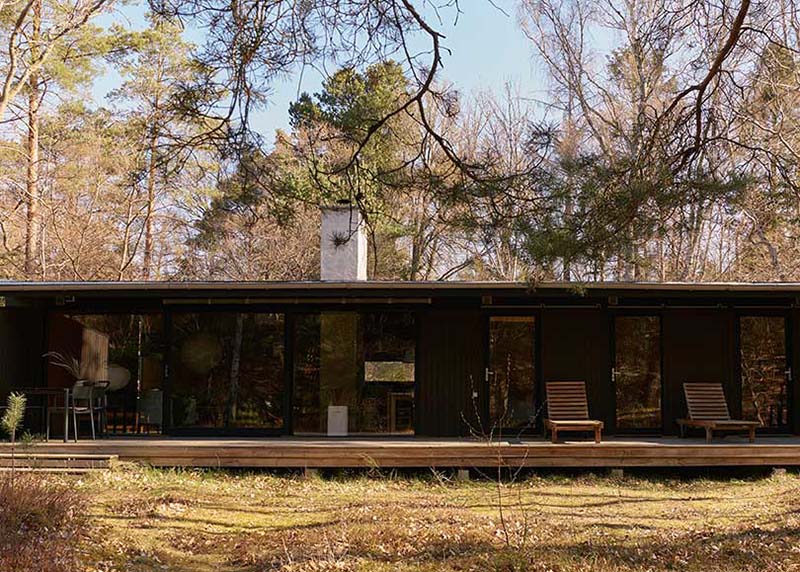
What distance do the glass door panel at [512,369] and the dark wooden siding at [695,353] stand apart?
188 centimetres

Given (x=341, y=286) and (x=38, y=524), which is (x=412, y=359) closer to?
(x=341, y=286)

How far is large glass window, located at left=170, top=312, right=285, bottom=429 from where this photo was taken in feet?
36.8

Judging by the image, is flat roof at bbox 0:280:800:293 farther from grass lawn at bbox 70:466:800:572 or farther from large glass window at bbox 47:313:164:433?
grass lawn at bbox 70:466:800:572

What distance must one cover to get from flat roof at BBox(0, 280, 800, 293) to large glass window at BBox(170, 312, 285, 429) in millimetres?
894

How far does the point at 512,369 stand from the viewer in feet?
37.4

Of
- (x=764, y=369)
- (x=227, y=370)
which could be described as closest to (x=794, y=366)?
(x=764, y=369)

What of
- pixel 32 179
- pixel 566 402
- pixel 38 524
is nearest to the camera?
pixel 38 524

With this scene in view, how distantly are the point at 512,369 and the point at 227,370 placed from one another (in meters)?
3.98

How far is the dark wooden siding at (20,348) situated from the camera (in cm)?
1088

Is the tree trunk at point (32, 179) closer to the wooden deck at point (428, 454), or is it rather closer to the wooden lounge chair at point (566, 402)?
the wooden deck at point (428, 454)

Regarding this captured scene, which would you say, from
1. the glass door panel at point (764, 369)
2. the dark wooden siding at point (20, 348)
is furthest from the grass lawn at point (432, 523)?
the dark wooden siding at point (20, 348)

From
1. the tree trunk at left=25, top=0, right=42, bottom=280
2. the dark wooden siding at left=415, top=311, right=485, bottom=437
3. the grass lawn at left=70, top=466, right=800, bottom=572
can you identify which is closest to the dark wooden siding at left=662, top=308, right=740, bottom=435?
the grass lawn at left=70, top=466, right=800, bottom=572

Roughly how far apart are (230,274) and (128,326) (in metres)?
8.94

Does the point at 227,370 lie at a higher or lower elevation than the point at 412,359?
lower
